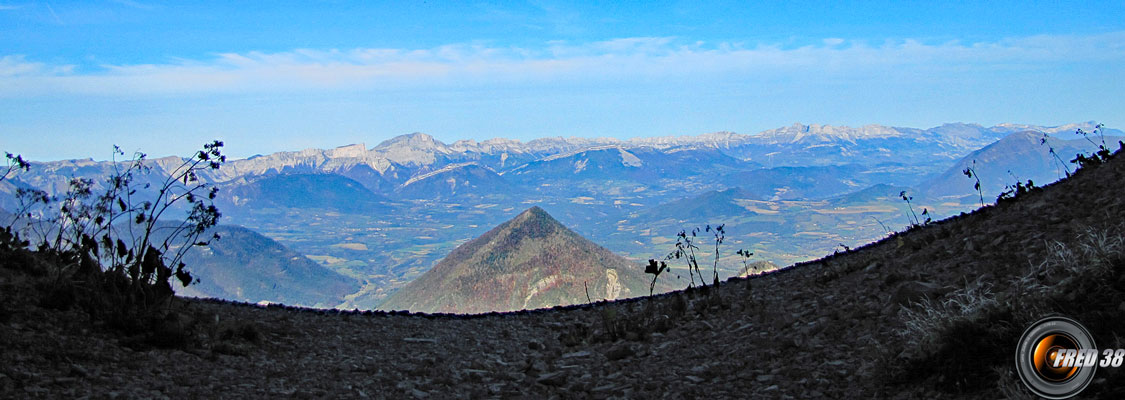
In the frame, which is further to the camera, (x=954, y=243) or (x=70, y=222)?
(x=70, y=222)

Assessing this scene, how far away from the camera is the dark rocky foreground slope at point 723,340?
5.39m

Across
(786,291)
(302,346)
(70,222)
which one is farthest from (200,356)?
(786,291)

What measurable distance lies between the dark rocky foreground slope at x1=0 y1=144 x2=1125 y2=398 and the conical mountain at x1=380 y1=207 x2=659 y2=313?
434 feet

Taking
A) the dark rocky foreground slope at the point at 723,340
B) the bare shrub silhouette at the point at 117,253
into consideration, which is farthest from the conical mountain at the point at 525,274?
the bare shrub silhouette at the point at 117,253

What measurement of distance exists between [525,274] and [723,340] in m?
156

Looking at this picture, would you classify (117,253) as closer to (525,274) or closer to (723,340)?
(723,340)

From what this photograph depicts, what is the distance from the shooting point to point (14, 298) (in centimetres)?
856

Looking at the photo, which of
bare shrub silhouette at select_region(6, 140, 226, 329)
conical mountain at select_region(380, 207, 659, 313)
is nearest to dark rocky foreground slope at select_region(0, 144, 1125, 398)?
bare shrub silhouette at select_region(6, 140, 226, 329)

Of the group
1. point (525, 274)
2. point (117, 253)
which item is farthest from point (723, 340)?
point (525, 274)

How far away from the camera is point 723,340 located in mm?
8906

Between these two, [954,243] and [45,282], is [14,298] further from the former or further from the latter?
[954,243]

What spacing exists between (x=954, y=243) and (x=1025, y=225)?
42.5 inches

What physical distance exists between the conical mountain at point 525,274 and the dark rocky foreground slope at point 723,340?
132 metres

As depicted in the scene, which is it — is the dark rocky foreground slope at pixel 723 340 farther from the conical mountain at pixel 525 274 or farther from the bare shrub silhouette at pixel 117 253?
the conical mountain at pixel 525 274
